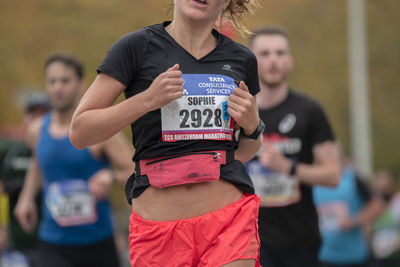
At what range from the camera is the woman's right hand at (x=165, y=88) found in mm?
3053

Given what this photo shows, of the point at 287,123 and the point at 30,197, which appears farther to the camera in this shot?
the point at 30,197

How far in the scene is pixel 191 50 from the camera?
3389mm

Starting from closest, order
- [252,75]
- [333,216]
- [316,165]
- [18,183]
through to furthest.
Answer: [252,75], [316,165], [333,216], [18,183]

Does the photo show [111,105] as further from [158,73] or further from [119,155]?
[119,155]

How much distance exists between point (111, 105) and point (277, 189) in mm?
2403

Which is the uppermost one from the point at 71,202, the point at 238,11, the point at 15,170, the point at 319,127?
the point at 238,11

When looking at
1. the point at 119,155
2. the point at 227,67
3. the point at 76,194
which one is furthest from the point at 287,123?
the point at 227,67

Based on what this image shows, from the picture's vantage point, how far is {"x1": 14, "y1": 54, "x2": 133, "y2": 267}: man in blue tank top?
561 cm

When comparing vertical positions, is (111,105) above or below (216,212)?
above

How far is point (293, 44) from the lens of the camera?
2269 centimetres

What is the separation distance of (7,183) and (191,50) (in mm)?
4877

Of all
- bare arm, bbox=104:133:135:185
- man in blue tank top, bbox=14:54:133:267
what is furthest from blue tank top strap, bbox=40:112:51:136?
bare arm, bbox=104:133:135:185

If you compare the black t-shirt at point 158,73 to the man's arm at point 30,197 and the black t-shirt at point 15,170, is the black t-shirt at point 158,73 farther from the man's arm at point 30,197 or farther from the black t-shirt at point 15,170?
the black t-shirt at point 15,170

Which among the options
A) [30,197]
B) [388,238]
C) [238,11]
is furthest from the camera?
[388,238]
